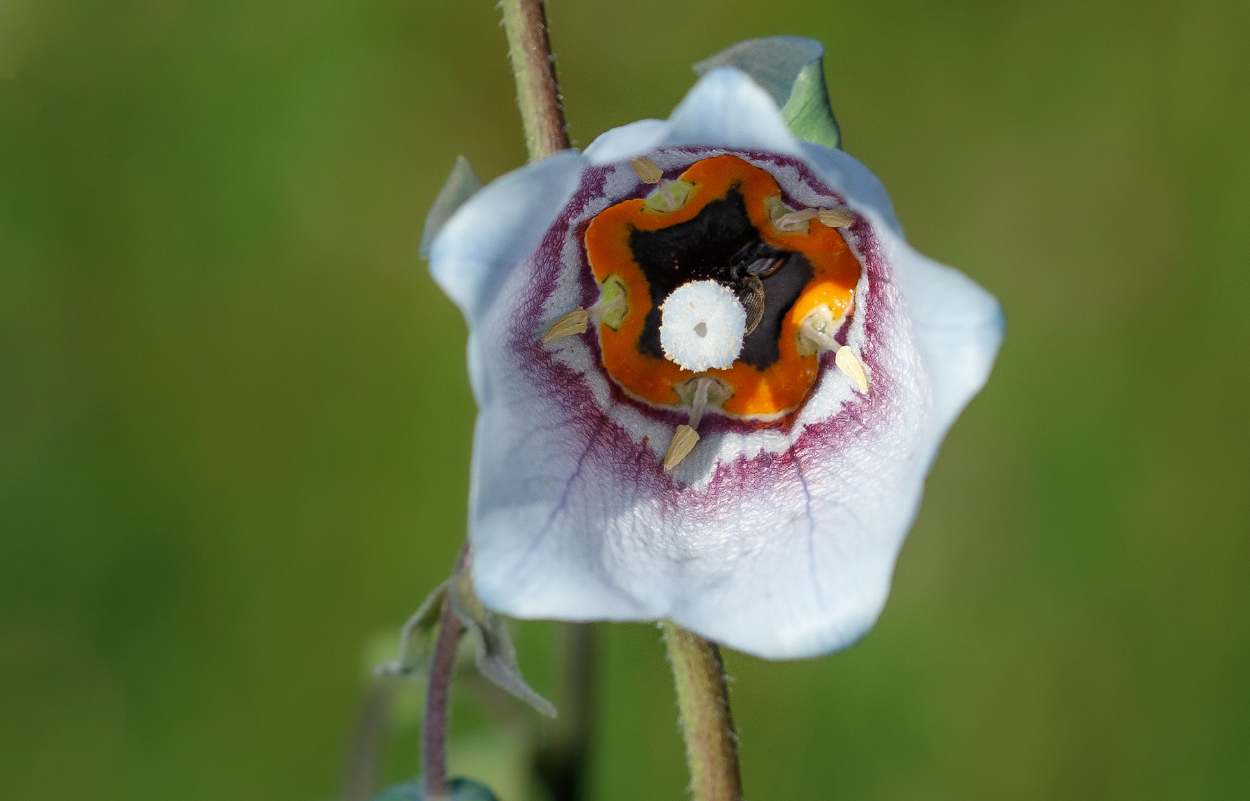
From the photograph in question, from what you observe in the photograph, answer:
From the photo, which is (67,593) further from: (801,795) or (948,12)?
(948,12)

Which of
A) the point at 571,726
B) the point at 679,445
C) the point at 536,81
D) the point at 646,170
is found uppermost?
the point at 536,81

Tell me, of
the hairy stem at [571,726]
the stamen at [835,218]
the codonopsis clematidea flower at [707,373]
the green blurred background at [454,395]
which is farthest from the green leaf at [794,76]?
the green blurred background at [454,395]

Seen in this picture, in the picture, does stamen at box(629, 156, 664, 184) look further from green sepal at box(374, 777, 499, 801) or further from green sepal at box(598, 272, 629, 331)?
green sepal at box(374, 777, 499, 801)

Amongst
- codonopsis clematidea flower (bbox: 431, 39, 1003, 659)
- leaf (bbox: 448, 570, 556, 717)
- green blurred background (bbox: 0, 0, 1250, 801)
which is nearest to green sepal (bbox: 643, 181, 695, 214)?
codonopsis clematidea flower (bbox: 431, 39, 1003, 659)

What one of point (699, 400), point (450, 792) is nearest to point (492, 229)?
point (699, 400)

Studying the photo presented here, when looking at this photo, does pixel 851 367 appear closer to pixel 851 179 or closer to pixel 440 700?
pixel 851 179

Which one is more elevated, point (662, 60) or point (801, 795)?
point (662, 60)

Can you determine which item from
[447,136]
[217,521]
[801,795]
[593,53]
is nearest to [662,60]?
[593,53]
